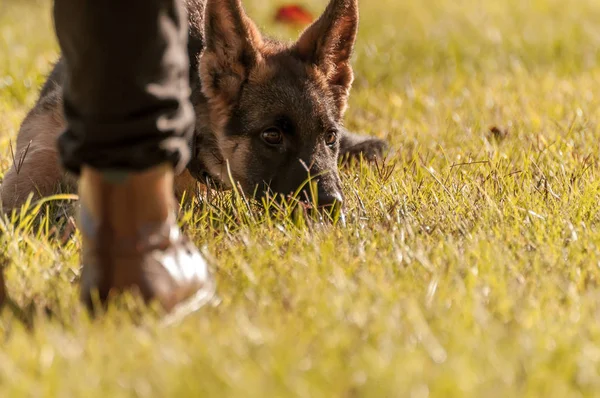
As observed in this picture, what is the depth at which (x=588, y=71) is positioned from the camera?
652 cm

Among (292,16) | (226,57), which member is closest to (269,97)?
(226,57)

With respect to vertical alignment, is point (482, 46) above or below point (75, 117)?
below

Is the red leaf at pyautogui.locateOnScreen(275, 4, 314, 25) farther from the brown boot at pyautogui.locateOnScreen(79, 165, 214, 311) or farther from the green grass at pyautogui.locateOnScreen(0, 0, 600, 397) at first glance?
the brown boot at pyautogui.locateOnScreen(79, 165, 214, 311)

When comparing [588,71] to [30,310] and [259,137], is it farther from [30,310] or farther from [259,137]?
[30,310]

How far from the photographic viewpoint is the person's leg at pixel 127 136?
220cm

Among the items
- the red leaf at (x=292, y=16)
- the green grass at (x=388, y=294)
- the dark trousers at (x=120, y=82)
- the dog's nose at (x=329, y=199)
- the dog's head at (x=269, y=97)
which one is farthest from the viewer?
the red leaf at (x=292, y=16)

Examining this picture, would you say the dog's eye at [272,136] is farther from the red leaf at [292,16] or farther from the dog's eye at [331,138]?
the red leaf at [292,16]

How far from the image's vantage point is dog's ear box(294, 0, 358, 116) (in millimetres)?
4074

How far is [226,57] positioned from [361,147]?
0.91m

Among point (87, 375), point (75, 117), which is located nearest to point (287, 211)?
point (75, 117)

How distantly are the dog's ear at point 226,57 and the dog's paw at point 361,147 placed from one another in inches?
27.8

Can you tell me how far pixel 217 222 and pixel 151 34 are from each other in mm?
1280

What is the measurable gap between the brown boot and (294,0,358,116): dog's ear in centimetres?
201

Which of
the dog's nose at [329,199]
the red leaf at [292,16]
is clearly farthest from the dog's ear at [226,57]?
the red leaf at [292,16]
